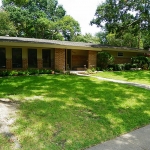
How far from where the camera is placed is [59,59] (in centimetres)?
1559

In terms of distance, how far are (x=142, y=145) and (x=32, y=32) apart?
38.9 meters

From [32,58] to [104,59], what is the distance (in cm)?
691

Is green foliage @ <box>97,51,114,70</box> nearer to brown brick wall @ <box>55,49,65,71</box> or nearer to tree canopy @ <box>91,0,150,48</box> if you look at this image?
brown brick wall @ <box>55,49,65,71</box>

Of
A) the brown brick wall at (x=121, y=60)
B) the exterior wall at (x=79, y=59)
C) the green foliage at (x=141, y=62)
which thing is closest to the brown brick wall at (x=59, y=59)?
the exterior wall at (x=79, y=59)

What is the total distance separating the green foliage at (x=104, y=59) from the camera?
17.4 meters

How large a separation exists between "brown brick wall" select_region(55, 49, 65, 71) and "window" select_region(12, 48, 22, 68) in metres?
3.01

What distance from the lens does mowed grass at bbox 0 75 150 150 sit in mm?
3605

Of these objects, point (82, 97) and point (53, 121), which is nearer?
point (53, 121)

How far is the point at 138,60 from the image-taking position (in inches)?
786

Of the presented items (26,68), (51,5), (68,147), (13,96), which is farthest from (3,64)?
(51,5)

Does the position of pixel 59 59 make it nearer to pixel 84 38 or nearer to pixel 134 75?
pixel 134 75

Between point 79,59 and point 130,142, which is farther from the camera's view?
point 79,59

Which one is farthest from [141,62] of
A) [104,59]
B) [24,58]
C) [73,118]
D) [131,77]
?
[73,118]

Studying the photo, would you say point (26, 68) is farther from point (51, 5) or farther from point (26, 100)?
point (51, 5)
